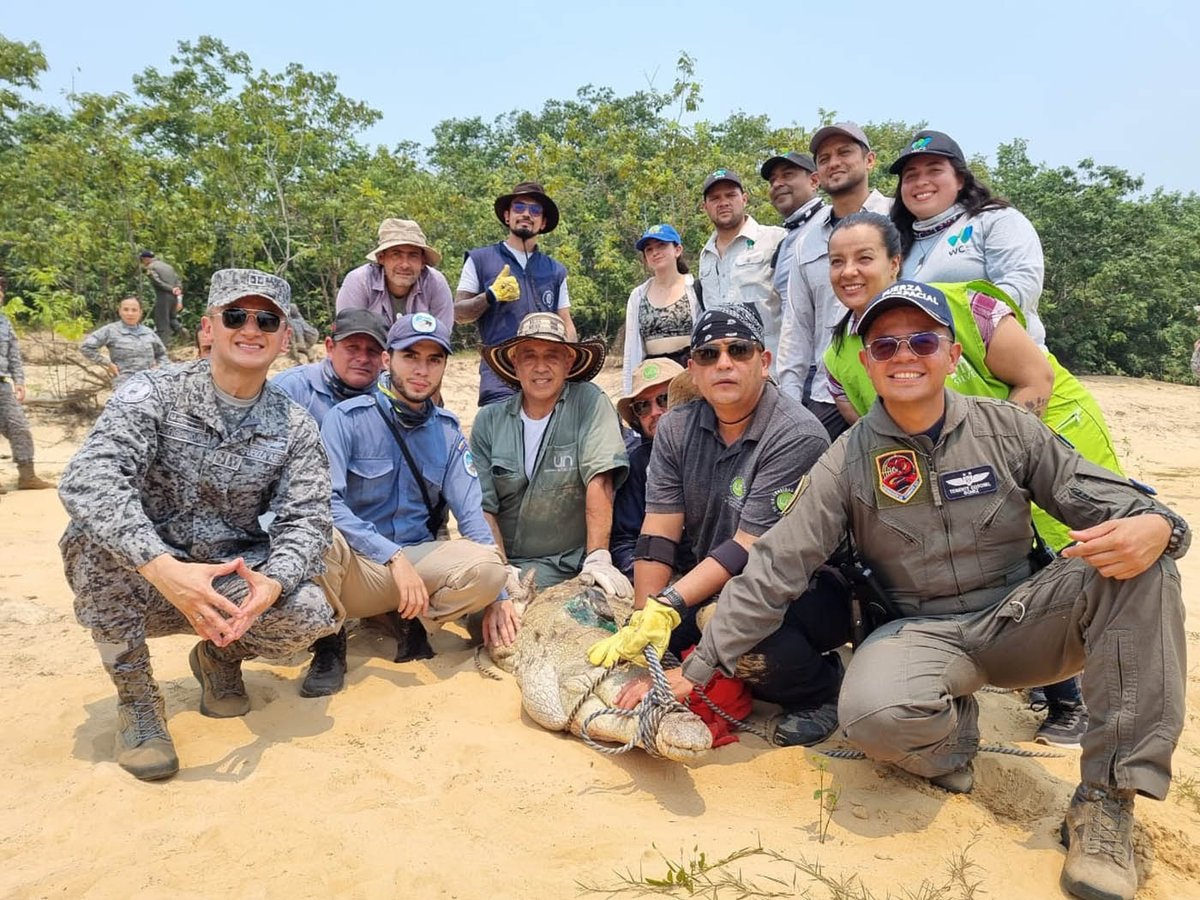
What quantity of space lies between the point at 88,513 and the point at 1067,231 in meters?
17.0

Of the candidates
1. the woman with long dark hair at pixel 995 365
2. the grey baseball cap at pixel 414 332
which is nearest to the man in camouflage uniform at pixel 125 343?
the grey baseball cap at pixel 414 332

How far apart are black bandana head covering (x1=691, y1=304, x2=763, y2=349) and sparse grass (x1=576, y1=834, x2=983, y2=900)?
176cm

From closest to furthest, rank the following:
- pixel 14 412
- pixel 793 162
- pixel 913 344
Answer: pixel 913 344 → pixel 793 162 → pixel 14 412

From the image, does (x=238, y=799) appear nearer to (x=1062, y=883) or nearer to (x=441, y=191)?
(x=1062, y=883)

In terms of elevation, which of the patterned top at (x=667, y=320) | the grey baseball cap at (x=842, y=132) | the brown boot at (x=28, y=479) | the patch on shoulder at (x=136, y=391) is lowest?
the brown boot at (x=28, y=479)

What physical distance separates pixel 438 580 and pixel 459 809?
1.26 metres

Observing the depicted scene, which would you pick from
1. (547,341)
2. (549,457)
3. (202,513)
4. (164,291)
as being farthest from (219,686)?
(164,291)

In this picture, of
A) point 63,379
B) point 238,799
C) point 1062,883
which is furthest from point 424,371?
point 63,379

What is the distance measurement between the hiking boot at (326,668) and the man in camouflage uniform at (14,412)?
19.0 feet

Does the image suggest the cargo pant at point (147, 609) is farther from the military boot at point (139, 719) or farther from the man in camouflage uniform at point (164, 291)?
the man in camouflage uniform at point (164, 291)

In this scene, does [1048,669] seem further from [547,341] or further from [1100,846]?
[547,341]

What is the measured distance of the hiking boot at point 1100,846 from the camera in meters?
2.05

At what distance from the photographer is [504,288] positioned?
16.1 ft

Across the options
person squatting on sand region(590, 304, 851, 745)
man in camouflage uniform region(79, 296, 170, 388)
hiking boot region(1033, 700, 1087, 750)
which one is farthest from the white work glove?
man in camouflage uniform region(79, 296, 170, 388)
